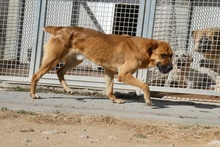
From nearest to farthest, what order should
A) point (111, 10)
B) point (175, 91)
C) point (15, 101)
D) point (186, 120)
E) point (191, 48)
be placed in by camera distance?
point (186, 120) < point (15, 101) < point (175, 91) < point (191, 48) < point (111, 10)

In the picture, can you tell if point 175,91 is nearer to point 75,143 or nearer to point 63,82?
point 63,82

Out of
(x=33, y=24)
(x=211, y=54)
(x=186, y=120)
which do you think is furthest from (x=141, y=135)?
(x=33, y=24)

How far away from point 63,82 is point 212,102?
117 inches

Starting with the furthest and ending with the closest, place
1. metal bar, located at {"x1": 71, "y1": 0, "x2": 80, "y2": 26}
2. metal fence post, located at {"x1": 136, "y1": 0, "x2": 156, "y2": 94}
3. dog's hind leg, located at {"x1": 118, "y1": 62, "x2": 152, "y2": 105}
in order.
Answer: metal bar, located at {"x1": 71, "y1": 0, "x2": 80, "y2": 26} → metal fence post, located at {"x1": 136, "y1": 0, "x2": 156, "y2": 94} → dog's hind leg, located at {"x1": 118, "y1": 62, "x2": 152, "y2": 105}

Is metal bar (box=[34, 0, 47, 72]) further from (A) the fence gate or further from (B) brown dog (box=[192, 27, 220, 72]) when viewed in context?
(B) brown dog (box=[192, 27, 220, 72])

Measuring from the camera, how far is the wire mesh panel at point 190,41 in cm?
1043

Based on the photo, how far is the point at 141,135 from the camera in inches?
253

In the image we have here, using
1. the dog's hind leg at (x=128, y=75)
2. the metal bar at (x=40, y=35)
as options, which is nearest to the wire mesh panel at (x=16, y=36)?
the metal bar at (x=40, y=35)

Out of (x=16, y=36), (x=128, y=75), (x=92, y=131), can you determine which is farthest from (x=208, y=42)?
(x=92, y=131)

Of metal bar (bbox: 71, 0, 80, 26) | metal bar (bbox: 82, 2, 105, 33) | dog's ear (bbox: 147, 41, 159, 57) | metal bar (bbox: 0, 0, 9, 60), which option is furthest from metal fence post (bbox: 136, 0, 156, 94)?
metal bar (bbox: 0, 0, 9, 60)

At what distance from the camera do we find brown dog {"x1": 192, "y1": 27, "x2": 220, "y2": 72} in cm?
1042

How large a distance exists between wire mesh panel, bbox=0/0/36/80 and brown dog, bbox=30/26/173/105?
73.3 inches

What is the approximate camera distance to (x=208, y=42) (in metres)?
10.6

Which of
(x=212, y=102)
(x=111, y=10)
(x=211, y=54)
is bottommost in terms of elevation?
(x=212, y=102)
